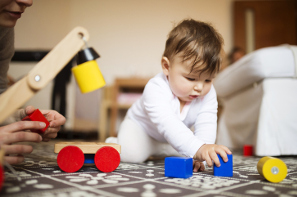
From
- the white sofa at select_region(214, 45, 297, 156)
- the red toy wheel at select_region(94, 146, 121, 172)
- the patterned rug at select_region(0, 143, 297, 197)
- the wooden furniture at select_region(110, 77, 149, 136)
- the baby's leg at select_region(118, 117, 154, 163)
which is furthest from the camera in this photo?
the wooden furniture at select_region(110, 77, 149, 136)

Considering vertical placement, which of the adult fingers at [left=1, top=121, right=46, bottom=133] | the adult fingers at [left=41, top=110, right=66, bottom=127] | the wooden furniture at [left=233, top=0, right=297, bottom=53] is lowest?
the adult fingers at [left=1, top=121, right=46, bottom=133]

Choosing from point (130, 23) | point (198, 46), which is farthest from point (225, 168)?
point (130, 23)

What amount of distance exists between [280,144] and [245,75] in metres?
0.38

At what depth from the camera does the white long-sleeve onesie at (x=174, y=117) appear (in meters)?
0.75

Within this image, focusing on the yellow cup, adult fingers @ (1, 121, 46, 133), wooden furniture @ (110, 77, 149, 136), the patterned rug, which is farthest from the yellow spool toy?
wooden furniture @ (110, 77, 149, 136)

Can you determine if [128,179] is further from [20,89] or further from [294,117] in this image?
[294,117]

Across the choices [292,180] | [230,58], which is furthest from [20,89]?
[230,58]

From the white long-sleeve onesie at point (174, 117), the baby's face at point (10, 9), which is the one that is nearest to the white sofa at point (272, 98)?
the white long-sleeve onesie at point (174, 117)

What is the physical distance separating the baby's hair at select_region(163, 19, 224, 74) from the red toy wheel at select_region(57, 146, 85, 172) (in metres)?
0.40

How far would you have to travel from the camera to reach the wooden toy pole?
0.50 m

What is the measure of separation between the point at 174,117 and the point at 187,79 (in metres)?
0.13

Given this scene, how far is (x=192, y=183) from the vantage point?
0.58 m

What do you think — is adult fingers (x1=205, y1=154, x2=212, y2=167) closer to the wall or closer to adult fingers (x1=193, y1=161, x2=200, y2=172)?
adult fingers (x1=193, y1=161, x2=200, y2=172)

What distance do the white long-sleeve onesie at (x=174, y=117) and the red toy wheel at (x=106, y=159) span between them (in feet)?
0.57
